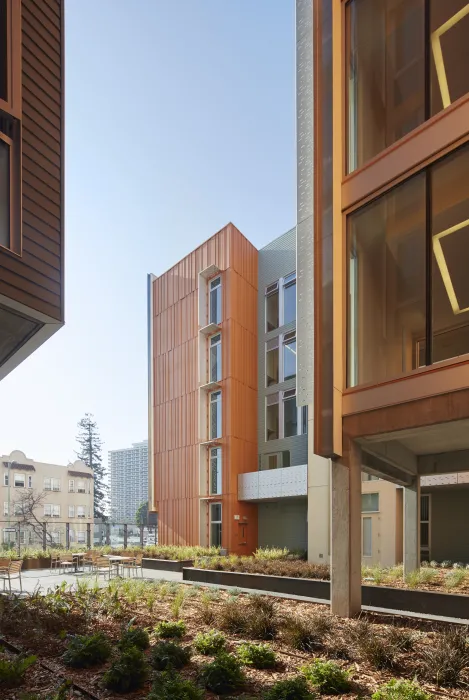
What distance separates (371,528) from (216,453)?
10126 mm

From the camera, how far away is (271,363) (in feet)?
105

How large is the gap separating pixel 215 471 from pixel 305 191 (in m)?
17.7

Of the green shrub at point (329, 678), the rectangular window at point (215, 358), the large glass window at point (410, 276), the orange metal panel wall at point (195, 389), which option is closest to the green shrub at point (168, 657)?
the green shrub at point (329, 678)

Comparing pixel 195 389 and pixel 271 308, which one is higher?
pixel 271 308

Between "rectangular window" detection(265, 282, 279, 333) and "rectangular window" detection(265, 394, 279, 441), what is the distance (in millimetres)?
3748

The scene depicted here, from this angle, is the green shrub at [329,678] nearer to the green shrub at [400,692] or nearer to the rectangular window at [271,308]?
the green shrub at [400,692]

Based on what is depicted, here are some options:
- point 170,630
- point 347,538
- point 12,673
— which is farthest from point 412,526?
point 12,673

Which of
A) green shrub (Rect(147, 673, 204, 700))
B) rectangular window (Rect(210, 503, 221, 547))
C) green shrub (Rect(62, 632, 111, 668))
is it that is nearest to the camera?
green shrub (Rect(147, 673, 204, 700))

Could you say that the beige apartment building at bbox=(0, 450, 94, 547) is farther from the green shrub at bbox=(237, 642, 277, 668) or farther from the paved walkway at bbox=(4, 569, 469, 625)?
the green shrub at bbox=(237, 642, 277, 668)

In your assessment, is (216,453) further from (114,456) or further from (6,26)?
(114,456)

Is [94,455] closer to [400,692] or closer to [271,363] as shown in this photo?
[271,363]

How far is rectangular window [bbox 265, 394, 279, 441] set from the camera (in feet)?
102

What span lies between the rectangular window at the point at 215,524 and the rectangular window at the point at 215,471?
75 centimetres

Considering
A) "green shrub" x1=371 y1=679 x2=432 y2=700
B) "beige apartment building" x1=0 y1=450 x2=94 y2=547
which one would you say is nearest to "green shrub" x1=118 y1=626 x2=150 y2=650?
"green shrub" x1=371 y1=679 x2=432 y2=700
